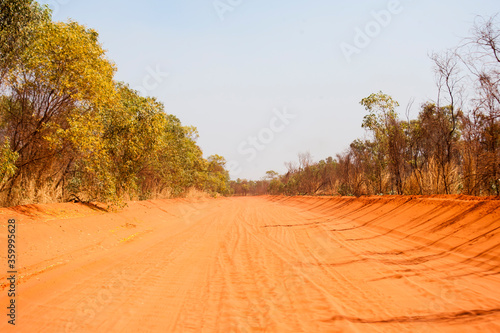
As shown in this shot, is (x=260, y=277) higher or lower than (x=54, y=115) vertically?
lower

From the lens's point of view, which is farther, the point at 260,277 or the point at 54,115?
the point at 54,115

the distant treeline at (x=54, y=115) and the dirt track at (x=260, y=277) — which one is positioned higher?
the distant treeline at (x=54, y=115)

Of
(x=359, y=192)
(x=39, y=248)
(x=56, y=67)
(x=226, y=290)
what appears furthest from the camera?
(x=359, y=192)

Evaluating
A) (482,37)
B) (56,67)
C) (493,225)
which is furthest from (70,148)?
(482,37)

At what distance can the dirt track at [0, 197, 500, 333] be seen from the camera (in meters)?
2.84

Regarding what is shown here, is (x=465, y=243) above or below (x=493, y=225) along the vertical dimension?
below

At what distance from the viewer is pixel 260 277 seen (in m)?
4.27

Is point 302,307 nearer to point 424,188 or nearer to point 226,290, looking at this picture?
point 226,290

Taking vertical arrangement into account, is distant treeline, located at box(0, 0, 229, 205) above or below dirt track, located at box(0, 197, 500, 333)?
above

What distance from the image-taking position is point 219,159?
44.4m

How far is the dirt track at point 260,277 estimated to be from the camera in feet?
9.30

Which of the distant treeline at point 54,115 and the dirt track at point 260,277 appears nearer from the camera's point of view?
the dirt track at point 260,277

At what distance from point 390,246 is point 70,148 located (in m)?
10.8

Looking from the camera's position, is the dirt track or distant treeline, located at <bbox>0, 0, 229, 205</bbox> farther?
distant treeline, located at <bbox>0, 0, 229, 205</bbox>
